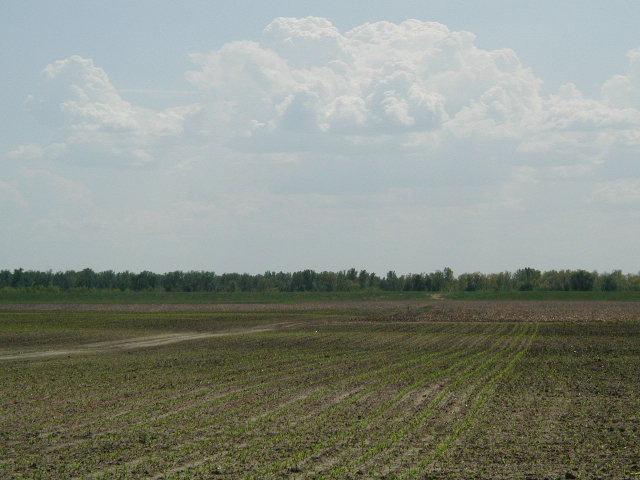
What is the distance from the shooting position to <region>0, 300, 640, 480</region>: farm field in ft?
43.5

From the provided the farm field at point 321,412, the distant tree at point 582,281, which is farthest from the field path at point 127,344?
the distant tree at point 582,281

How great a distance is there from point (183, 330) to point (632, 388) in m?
38.4

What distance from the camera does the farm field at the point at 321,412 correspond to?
13.3 meters

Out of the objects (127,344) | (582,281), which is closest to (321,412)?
(127,344)

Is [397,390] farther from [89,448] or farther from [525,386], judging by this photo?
[89,448]

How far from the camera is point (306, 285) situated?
644 feet

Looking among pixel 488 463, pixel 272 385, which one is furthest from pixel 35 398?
pixel 488 463

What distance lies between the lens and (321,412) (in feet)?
60.7

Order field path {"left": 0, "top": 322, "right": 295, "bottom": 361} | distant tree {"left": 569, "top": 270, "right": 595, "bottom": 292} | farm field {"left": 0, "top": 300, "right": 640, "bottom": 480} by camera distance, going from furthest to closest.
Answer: distant tree {"left": 569, "top": 270, "right": 595, "bottom": 292} → field path {"left": 0, "top": 322, "right": 295, "bottom": 361} → farm field {"left": 0, "top": 300, "right": 640, "bottom": 480}

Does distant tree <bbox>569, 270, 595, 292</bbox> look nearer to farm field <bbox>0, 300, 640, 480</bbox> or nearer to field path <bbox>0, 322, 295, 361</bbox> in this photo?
field path <bbox>0, 322, 295, 361</bbox>

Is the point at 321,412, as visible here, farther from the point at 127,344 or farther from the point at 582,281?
the point at 582,281

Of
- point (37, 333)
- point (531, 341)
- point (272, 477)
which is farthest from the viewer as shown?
point (37, 333)

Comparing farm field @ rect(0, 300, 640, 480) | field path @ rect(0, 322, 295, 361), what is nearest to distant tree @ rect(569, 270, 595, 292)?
field path @ rect(0, 322, 295, 361)

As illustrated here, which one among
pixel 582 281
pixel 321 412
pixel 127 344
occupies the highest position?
pixel 582 281
